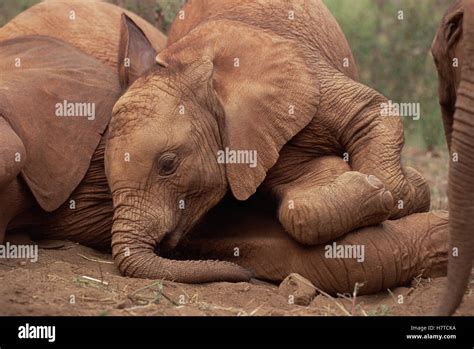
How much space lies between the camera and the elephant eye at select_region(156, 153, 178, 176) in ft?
17.3

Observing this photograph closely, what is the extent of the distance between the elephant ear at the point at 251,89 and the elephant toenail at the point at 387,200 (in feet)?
1.79

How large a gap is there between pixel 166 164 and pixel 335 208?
2.49ft

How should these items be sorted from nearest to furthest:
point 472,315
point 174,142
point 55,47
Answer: point 472,315 < point 174,142 < point 55,47

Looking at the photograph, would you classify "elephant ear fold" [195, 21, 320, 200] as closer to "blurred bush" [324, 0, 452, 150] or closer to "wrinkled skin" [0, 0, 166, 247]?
"wrinkled skin" [0, 0, 166, 247]

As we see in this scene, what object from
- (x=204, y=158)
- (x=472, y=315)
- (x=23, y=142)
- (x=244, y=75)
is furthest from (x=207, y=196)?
(x=472, y=315)

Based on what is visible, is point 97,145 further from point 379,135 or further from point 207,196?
point 379,135

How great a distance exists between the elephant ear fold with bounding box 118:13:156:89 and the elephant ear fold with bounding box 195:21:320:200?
14.7 inches

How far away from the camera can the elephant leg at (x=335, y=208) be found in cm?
522

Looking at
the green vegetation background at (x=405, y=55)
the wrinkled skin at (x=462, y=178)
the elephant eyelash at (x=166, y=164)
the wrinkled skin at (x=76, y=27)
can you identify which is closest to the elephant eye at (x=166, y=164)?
the elephant eyelash at (x=166, y=164)

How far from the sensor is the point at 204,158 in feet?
17.6

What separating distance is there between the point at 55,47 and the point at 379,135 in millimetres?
1809

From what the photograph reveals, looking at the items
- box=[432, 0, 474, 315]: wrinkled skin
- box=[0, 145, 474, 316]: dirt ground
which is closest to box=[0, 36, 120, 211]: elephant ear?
box=[0, 145, 474, 316]: dirt ground

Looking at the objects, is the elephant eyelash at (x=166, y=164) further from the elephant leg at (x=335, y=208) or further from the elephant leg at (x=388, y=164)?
the elephant leg at (x=388, y=164)

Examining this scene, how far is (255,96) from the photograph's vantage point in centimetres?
551
